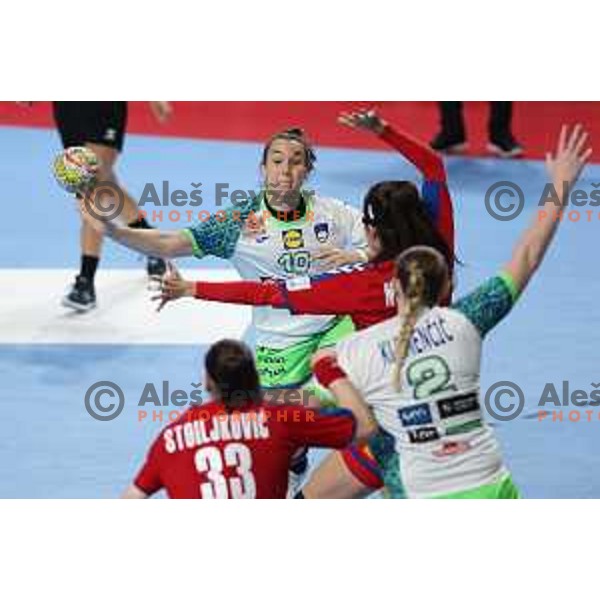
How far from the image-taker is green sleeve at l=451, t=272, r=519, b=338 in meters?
6.74

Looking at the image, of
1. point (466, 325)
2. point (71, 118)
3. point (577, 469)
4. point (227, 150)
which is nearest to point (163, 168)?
point (227, 150)

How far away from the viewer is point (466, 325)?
6.68 m

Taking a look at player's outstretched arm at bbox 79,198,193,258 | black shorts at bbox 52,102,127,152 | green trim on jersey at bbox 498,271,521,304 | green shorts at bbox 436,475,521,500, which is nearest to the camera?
green shorts at bbox 436,475,521,500

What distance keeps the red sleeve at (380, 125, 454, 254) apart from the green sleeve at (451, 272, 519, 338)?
0.92 m

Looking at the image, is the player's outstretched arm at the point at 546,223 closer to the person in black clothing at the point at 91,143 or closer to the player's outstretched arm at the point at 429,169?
the player's outstretched arm at the point at 429,169

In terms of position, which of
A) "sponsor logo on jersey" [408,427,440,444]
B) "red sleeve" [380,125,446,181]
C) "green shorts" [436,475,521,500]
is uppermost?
"red sleeve" [380,125,446,181]

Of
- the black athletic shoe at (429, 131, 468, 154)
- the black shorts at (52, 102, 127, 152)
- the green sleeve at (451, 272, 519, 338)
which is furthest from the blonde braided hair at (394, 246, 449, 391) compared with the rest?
the black athletic shoe at (429, 131, 468, 154)

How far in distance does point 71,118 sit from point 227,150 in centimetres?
390

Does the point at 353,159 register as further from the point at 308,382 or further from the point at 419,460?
the point at 419,460

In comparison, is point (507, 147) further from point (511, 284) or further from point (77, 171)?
point (511, 284)

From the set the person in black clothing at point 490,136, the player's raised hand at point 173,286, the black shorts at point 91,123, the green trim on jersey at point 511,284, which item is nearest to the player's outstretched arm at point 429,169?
the green trim on jersey at point 511,284

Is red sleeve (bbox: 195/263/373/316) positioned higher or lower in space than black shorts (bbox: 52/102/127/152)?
lower

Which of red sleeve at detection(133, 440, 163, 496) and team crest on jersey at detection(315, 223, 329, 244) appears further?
team crest on jersey at detection(315, 223, 329, 244)

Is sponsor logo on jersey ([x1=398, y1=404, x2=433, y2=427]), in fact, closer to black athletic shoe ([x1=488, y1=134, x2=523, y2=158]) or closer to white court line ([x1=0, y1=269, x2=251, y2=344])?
white court line ([x1=0, y1=269, x2=251, y2=344])
